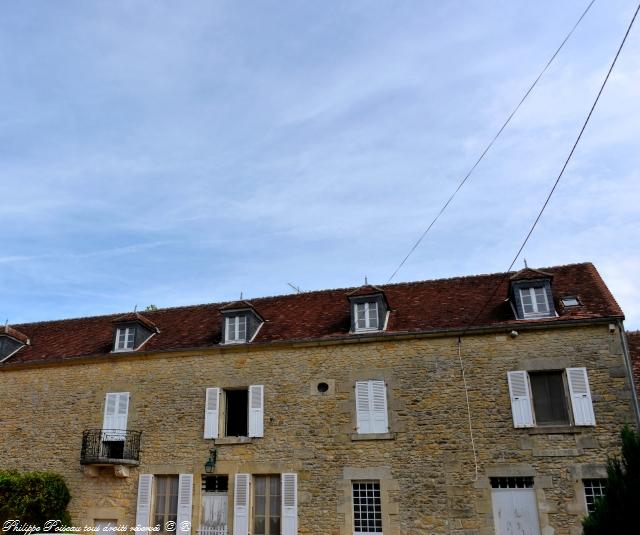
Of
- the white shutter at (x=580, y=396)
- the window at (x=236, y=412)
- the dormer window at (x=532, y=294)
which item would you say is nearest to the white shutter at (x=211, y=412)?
the window at (x=236, y=412)

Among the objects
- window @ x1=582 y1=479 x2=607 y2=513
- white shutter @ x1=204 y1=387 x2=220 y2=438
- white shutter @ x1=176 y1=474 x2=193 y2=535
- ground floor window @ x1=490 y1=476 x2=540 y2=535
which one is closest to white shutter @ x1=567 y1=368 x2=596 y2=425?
window @ x1=582 y1=479 x2=607 y2=513

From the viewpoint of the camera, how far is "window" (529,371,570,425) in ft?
39.1

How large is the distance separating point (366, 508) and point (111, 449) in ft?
22.8

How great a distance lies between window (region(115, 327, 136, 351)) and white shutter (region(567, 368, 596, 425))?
443 inches

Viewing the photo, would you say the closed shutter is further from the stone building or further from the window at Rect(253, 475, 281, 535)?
the window at Rect(253, 475, 281, 535)

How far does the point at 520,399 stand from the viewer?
12.0 meters

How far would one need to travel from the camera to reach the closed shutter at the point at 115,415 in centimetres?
1434

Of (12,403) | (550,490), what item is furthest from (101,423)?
(550,490)

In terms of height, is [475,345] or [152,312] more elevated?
[152,312]

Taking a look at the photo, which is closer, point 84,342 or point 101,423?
point 101,423

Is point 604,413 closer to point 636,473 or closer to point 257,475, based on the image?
point 636,473

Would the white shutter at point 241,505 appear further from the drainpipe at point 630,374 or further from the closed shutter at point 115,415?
the drainpipe at point 630,374

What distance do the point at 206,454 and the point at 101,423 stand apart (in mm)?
3206

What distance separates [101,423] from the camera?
47.8 feet
